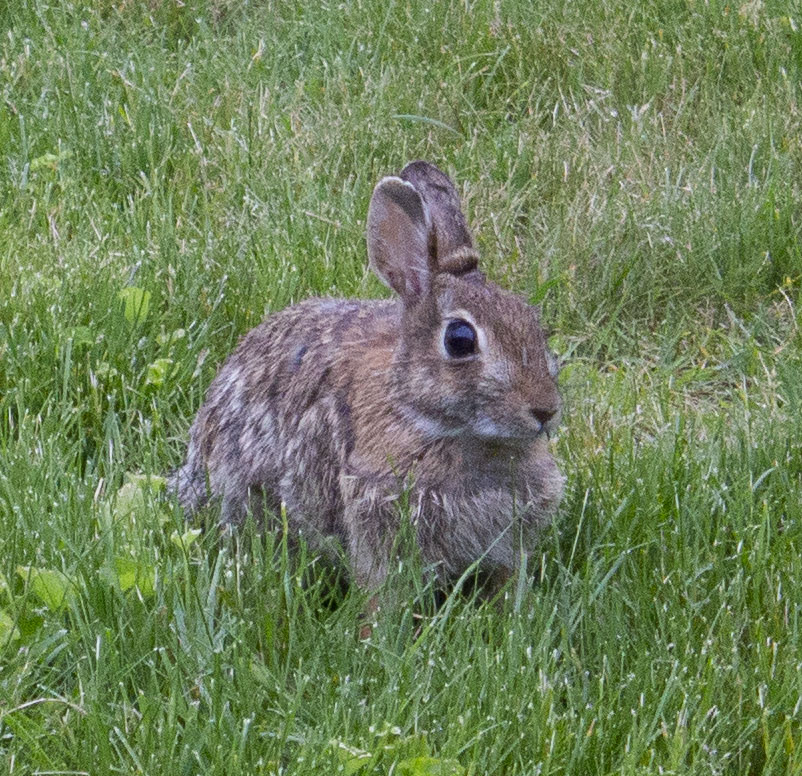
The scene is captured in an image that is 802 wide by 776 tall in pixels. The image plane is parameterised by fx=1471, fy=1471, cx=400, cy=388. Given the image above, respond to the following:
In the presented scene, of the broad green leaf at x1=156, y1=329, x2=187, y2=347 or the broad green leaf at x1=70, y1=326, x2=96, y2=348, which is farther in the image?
the broad green leaf at x1=156, y1=329, x2=187, y2=347

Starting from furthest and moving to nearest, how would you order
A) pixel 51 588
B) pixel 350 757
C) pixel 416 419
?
pixel 416 419 < pixel 51 588 < pixel 350 757

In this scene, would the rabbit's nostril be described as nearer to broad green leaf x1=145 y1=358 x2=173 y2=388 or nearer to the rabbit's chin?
the rabbit's chin

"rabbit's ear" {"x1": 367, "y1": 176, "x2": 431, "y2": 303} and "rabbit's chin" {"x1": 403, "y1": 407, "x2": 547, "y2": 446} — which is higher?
"rabbit's ear" {"x1": 367, "y1": 176, "x2": 431, "y2": 303}

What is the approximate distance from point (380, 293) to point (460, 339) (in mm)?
1626

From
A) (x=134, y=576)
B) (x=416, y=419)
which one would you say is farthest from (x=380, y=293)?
(x=134, y=576)

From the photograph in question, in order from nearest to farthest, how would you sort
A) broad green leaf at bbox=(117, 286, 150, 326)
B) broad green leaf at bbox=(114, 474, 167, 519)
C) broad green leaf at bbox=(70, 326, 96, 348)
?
broad green leaf at bbox=(114, 474, 167, 519), broad green leaf at bbox=(70, 326, 96, 348), broad green leaf at bbox=(117, 286, 150, 326)

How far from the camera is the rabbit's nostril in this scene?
12.2 ft

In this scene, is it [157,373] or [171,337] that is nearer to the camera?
[157,373]

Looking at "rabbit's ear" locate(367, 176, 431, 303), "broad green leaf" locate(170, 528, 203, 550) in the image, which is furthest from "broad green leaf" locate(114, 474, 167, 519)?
"rabbit's ear" locate(367, 176, 431, 303)

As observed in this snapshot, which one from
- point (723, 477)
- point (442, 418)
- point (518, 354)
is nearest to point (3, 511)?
point (442, 418)

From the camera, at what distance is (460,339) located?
388cm

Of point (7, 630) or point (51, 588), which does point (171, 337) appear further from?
point (7, 630)

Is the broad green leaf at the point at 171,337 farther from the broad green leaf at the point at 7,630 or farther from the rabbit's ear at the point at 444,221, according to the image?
the broad green leaf at the point at 7,630

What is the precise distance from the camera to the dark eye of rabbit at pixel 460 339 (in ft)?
12.7
